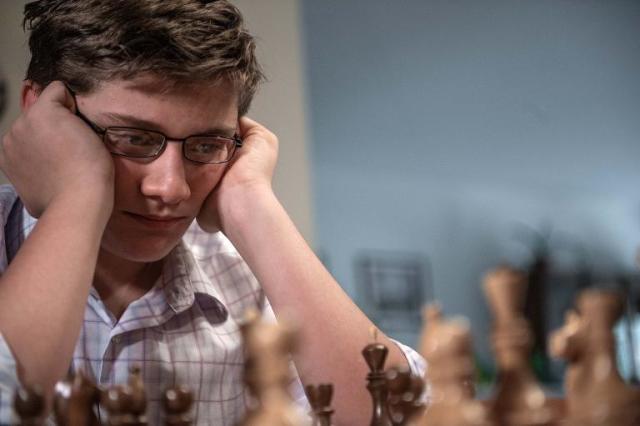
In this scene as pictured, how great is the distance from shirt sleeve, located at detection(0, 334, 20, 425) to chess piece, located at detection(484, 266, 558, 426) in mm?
492

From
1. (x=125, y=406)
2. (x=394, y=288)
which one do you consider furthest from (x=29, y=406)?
(x=394, y=288)

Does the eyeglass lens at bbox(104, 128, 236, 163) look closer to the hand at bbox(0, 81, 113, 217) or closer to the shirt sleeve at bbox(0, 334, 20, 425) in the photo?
the hand at bbox(0, 81, 113, 217)

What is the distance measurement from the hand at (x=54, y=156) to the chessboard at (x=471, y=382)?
1.56ft

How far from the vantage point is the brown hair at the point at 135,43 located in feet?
4.33

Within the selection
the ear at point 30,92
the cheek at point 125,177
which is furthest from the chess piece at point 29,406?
the ear at point 30,92

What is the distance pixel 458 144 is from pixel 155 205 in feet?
15.8

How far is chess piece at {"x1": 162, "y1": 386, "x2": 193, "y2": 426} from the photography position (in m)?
0.73

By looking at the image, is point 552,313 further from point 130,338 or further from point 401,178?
point 130,338

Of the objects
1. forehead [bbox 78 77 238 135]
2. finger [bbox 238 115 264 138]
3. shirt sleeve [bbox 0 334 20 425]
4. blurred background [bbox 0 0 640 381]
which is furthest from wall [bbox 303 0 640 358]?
shirt sleeve [bbox 0 334 20 425]

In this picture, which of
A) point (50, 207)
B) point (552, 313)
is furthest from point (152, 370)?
point (552, 313)

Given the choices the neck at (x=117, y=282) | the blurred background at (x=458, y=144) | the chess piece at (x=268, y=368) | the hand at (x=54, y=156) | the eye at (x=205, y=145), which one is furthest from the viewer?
the blurred background at (x=458, y=144)

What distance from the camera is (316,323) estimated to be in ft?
4.22

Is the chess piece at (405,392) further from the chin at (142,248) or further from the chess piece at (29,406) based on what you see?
the chin at (142,248)

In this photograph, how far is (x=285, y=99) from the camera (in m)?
2.78
